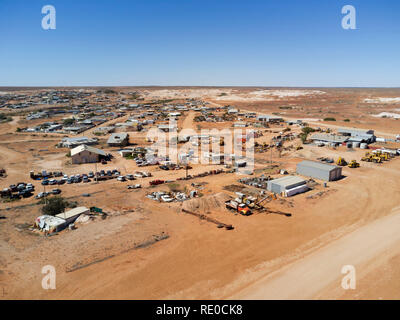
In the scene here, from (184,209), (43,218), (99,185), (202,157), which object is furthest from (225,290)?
(202,157)

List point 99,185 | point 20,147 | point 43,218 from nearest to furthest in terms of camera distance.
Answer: point 43,218, point 99,185, point 20,147

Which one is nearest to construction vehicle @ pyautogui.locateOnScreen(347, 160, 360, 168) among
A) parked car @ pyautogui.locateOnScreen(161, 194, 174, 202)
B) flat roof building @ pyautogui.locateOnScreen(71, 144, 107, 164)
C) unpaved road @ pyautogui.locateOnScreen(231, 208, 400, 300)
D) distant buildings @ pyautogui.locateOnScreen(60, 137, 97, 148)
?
unpaved road @ pyautogui.locateOnScreen(231, 208, 400, 300)

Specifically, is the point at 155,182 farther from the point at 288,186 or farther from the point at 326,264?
the point at 326,264

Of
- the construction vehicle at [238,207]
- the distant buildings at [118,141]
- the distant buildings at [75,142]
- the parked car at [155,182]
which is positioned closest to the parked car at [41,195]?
the parked car at [155,182]

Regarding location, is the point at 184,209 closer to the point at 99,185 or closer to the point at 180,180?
the point at 180,180

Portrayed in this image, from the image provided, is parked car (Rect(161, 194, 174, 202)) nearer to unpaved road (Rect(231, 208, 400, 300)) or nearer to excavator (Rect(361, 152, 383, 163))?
unpaved road (Rect(231, 208, 400, 300))

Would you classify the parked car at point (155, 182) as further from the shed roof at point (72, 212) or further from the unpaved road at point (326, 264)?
the unpaved road at point (326, 264)
